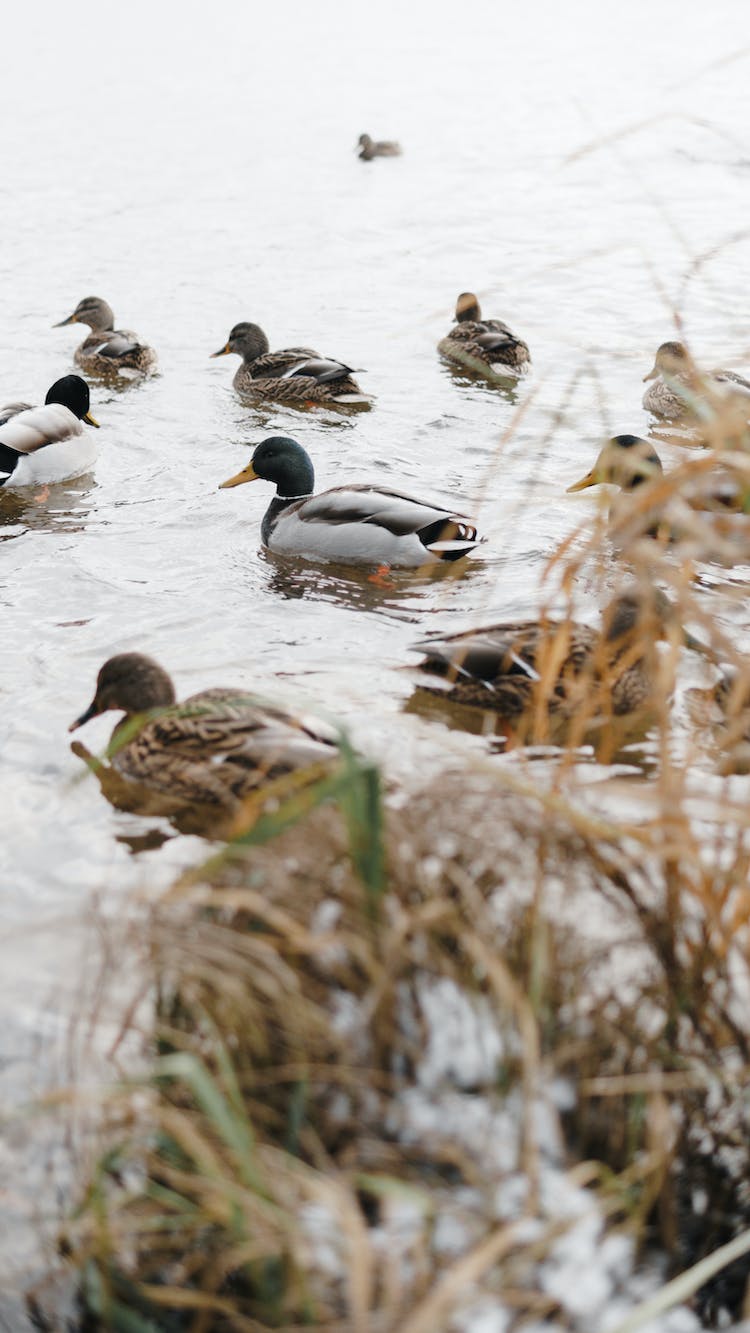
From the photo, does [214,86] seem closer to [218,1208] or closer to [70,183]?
[70,183]

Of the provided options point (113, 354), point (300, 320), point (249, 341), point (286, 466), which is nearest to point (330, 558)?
point (286, 466)

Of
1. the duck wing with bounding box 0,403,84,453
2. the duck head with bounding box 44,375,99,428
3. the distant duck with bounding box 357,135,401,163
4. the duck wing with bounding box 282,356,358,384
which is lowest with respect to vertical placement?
the duck wing with bounding box 0,403,84,453

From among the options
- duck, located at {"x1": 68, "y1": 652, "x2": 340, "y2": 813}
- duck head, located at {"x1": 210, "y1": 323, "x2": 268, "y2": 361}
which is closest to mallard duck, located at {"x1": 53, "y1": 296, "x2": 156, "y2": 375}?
duck head, located at {"x1": 210, "y1": 323, "x2": 268, "y2": 361}

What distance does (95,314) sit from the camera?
12500mm

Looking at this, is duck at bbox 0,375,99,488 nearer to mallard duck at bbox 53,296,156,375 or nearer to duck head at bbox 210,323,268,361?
mallard duck at bbox 53,296,156,375

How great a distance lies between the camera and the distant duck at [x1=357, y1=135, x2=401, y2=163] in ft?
70.0

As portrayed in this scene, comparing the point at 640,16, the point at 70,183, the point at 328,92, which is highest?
the point at 640,16

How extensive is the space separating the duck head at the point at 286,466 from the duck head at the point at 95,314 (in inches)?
180

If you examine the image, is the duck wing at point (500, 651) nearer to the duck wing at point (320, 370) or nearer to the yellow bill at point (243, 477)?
the yellow bill at point (243, 477)

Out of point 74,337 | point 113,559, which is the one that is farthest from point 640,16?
point 113,559

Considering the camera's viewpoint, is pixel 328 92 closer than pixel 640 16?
Yes

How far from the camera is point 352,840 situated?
2.66m

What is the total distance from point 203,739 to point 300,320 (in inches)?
355

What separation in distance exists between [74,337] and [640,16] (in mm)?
33593
